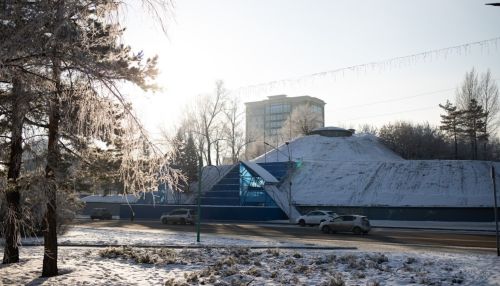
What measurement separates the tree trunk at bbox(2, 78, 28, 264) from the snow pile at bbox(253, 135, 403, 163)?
5617 centimetres

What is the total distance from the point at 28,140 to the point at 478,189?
48752 millimetres

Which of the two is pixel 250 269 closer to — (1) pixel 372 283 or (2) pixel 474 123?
(1) pixel 372 283

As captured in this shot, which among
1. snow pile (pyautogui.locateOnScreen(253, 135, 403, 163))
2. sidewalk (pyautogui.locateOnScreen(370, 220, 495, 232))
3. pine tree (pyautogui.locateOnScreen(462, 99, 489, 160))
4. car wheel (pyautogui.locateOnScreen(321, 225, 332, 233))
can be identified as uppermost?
pine tree (pyautogui.locateOnScreen(462, 99, 489, 160))

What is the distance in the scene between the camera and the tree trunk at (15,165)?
8.77m

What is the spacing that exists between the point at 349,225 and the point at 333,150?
4432 cm

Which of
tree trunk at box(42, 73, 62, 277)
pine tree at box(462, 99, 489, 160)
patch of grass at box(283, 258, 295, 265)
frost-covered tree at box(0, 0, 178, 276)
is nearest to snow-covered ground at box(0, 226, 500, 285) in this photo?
patch of grass at box(283, 258, 295, 265)

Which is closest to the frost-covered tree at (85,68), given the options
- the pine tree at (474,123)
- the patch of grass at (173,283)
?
the patch of grass at (173,283)

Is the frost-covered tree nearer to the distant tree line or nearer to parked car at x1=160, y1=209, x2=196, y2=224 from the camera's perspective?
parked car at x1=160, y1=209, x2=196, y2=224

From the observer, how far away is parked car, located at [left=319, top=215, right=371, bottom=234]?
98.3ft

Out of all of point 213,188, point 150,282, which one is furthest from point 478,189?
point 150,282

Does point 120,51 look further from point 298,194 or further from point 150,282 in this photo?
point 298,194

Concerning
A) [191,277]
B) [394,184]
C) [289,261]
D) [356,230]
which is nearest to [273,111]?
[394,184]

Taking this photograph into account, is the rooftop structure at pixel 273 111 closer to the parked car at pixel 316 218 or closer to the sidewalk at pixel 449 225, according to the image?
the sidewalk at pixel 449 225

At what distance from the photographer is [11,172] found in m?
12.8
